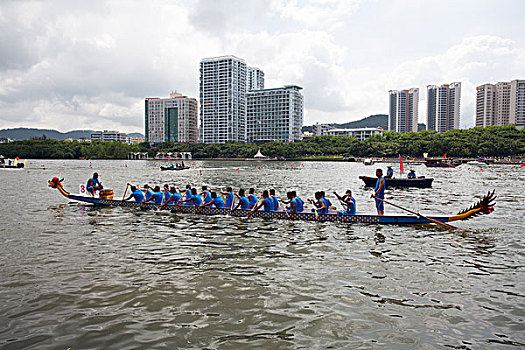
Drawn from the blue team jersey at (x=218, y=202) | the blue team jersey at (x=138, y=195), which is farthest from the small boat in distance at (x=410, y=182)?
the blue team jersey at (x=138, y=195)

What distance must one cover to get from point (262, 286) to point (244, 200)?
1009 centimetres

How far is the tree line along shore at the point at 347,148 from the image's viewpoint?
4956 inches

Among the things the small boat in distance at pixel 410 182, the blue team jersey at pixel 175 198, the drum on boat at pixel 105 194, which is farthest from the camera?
the small boat in distance at pixel 410 182

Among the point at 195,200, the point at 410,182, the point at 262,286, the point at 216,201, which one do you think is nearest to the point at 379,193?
the point at 216,201

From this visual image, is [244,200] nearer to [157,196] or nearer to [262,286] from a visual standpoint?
[157,196]

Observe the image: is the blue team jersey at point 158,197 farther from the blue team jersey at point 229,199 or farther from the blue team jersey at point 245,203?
the blue team jersey at point 245,203

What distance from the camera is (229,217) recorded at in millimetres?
20469

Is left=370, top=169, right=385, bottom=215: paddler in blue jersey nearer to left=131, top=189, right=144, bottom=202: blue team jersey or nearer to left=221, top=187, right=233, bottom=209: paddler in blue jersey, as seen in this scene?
left=221, top=187, right=233, bottom=209: paddler in blue jersey

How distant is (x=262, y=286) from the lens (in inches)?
403

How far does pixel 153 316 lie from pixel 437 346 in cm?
619

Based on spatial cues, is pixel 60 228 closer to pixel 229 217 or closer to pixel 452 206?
pixel 229 217

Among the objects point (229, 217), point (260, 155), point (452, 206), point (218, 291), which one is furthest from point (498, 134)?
point (218, 291)

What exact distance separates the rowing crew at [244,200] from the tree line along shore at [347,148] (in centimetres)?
12489

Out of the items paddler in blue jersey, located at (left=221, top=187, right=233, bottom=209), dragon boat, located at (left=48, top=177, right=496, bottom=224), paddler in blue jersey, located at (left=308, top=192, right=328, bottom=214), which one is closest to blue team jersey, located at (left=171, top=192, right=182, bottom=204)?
dragon boat, located at (left=48, top=177, right=496, bottom=224)
